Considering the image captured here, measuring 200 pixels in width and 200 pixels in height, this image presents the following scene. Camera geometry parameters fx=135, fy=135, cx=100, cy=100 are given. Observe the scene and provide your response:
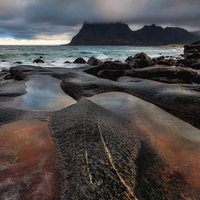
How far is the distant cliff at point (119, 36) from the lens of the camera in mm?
166875

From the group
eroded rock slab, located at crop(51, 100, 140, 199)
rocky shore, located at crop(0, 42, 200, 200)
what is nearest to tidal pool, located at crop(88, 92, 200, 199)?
rocky shore, located at crop(0, 42, 200, 200)

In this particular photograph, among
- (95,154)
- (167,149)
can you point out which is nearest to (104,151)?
(95,154)

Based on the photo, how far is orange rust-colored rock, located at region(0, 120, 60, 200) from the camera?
1033mm

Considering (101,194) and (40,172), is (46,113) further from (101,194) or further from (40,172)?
(101,194)

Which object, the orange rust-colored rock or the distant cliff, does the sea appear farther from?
the distant cliff

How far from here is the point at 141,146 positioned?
5.08 feet

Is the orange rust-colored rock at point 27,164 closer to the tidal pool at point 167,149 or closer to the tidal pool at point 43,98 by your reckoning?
the tidal pool at point 167,149

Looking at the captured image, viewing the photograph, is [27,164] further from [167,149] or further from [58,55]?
[58,55]

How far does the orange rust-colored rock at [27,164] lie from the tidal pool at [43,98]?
0.93 m

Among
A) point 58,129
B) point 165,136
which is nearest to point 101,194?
point 58,129

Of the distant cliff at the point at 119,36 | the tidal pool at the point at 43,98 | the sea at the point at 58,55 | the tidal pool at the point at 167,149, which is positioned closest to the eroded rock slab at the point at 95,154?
the tidal pool at the point at 167,149

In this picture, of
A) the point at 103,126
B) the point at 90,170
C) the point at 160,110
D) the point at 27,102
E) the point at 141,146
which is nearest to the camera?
the point at 90,170

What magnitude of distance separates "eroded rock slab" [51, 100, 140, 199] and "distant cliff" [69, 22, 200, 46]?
561ft

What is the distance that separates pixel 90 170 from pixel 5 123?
1.53 metres
